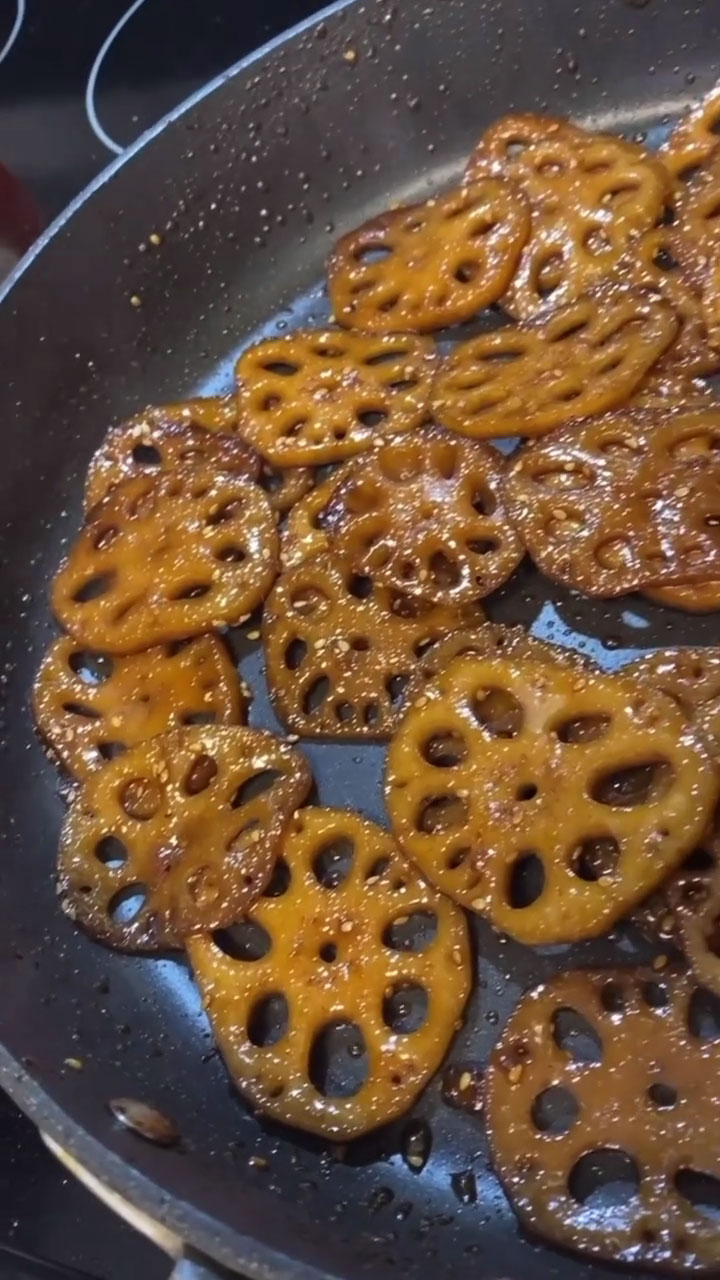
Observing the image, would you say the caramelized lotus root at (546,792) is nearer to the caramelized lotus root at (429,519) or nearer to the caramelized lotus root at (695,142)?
the caramelized lotus root at (429,519)

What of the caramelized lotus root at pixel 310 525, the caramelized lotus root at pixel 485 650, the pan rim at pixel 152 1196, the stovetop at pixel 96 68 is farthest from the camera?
the stovetop at pixel 96 68

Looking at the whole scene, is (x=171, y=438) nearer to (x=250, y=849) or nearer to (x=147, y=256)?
(x=147, y=256)

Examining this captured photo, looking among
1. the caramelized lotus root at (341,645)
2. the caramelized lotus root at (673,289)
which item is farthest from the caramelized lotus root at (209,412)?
the caramelized lotus root at (673,289)

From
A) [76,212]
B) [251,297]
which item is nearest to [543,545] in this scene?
[251,297]

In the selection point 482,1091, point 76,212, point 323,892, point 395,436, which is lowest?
point 482,1091

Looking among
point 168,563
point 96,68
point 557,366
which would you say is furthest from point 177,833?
point 96,68
